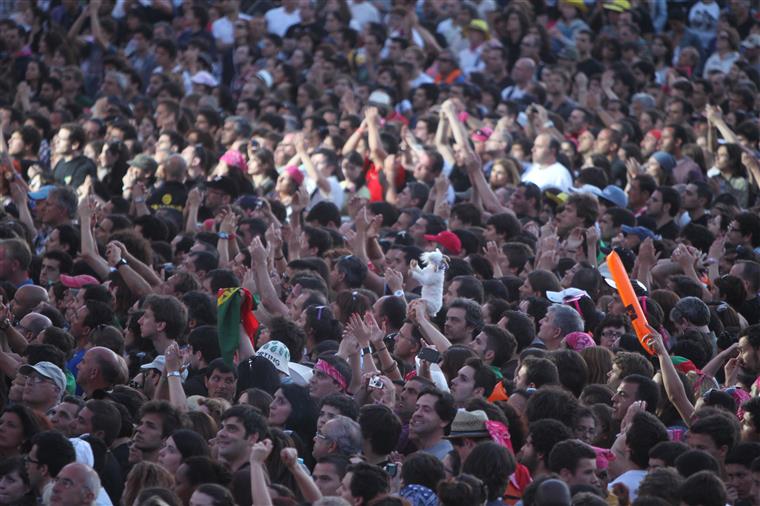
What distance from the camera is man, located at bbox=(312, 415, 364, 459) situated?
7848mm

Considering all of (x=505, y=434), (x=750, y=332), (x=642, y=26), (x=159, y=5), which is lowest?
(x=642, y=26)

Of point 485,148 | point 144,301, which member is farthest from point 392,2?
point 144,301

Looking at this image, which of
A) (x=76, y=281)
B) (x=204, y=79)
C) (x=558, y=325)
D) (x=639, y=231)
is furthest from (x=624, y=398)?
(x=204, y=79)

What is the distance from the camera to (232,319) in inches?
383

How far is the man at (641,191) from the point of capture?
1490 centimetres

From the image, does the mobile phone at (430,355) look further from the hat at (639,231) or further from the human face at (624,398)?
the hat at (639,231)

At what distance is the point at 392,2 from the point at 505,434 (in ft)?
51.1

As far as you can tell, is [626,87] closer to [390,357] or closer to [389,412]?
[390,357]

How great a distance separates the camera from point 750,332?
9711 millimetres

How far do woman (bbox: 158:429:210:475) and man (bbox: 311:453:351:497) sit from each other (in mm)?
613

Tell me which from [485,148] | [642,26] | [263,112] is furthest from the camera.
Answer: [642,26]

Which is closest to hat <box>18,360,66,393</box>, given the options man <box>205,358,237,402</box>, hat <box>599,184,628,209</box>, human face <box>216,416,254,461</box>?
man <box>205,358,237,402</box>

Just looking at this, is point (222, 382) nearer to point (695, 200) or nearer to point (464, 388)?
point (464, 388)

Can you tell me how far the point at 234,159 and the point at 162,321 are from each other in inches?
239
